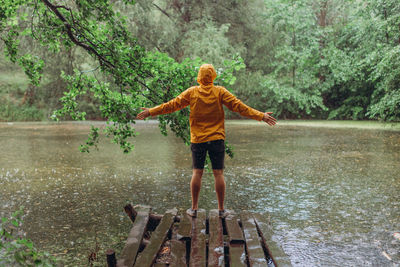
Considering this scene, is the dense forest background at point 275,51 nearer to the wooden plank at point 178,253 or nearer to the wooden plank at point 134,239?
the wooden plank at point 134,239

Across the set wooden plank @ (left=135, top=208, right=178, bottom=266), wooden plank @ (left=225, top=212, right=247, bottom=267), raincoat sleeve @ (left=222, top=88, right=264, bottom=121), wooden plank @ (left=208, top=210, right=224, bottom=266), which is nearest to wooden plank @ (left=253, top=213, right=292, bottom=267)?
wooden plank @ (left=225, top=212, right=247, bottom=267)

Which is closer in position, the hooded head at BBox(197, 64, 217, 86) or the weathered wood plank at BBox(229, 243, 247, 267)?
the weathered wood plank at BBox(229, 243, 247, 267)

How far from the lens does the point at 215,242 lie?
11.5 ft

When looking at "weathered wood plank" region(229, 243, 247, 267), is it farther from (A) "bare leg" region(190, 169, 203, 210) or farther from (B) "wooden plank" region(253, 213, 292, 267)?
(A) "bare leg" region(190, 169, 203, 210)

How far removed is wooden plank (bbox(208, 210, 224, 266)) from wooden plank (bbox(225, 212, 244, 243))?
3.1 inches

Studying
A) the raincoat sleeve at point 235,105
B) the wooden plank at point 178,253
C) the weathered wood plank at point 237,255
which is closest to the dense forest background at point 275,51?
the raincoat sleeve at point 235,105

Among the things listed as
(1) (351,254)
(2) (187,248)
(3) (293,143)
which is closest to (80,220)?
(2) (187,248)

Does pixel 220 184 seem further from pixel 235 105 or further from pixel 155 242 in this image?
pixel 155 242

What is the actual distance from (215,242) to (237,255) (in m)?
0.30

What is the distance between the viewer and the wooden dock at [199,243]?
3.16 m

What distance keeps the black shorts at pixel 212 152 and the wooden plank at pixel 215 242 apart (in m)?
0.59

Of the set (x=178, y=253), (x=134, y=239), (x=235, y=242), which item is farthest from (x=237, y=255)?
(x=134, y=239)

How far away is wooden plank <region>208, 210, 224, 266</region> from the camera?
10.4ft

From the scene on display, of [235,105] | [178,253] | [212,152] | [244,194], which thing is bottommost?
[244,194]
